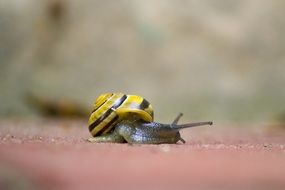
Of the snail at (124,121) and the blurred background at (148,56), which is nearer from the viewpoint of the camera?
the snail at (124,121)

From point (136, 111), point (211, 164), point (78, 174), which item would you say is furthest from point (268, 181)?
point (136, 111)

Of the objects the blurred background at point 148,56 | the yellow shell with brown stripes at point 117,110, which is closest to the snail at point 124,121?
the yellow shell with brown stripes at point 117,110

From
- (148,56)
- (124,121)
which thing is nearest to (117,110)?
(124,121)

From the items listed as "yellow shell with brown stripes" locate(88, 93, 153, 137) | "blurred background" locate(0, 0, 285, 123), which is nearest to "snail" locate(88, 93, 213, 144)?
"yellow shell with brown stripes" locate(88, 93, 153, 137)

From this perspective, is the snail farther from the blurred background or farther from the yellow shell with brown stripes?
the blurred background

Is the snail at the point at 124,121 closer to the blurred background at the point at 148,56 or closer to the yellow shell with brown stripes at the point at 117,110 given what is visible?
the yellow shell with brown stripes at the point at 117,110
